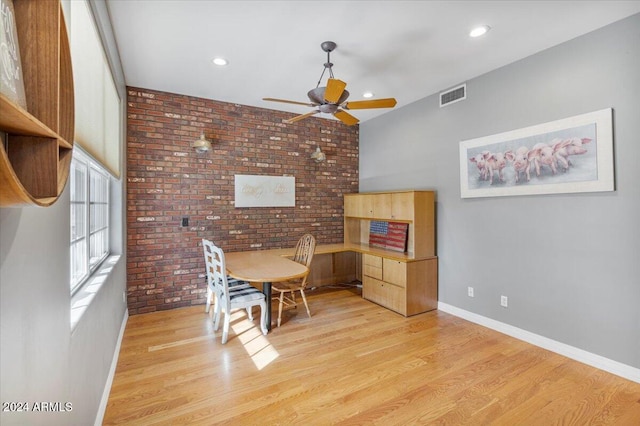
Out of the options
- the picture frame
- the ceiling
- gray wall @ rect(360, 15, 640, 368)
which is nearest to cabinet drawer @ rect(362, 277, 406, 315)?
gray wall @ rect(360, 15, 640, 368)

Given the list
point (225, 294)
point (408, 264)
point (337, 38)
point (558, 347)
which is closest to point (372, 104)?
point (337, 38)

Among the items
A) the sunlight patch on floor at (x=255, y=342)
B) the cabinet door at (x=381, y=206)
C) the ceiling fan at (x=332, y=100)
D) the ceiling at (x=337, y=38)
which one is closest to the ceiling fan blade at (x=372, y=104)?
the ceiling fan at (x=332, y=100)

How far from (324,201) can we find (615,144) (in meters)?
3.62

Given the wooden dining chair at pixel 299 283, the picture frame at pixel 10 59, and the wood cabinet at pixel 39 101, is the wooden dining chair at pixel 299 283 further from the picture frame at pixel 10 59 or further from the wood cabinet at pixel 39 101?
the picture frame at pixel 10 59

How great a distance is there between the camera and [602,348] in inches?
104

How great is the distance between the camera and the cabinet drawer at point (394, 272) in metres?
3.84

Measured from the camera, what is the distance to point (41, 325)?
1034 millimetres

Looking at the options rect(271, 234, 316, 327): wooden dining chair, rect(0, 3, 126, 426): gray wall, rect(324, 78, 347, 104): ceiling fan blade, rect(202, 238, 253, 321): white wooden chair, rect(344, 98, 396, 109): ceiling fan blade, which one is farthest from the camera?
rect(271, 234, 316, 327): wooden dining chair

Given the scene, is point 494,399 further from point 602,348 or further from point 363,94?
point 363,94

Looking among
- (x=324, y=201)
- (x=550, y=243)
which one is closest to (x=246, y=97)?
(x=324, y=201)

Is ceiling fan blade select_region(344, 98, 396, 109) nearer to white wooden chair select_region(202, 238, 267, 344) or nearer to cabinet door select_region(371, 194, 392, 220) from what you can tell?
cabinet door select_region(371, 194, 392, 220)

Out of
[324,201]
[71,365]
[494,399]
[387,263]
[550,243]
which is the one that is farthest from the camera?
[324,201]

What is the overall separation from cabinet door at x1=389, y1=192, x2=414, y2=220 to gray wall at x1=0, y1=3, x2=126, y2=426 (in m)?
3.39

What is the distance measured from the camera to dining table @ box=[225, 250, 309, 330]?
3029 millimetres
